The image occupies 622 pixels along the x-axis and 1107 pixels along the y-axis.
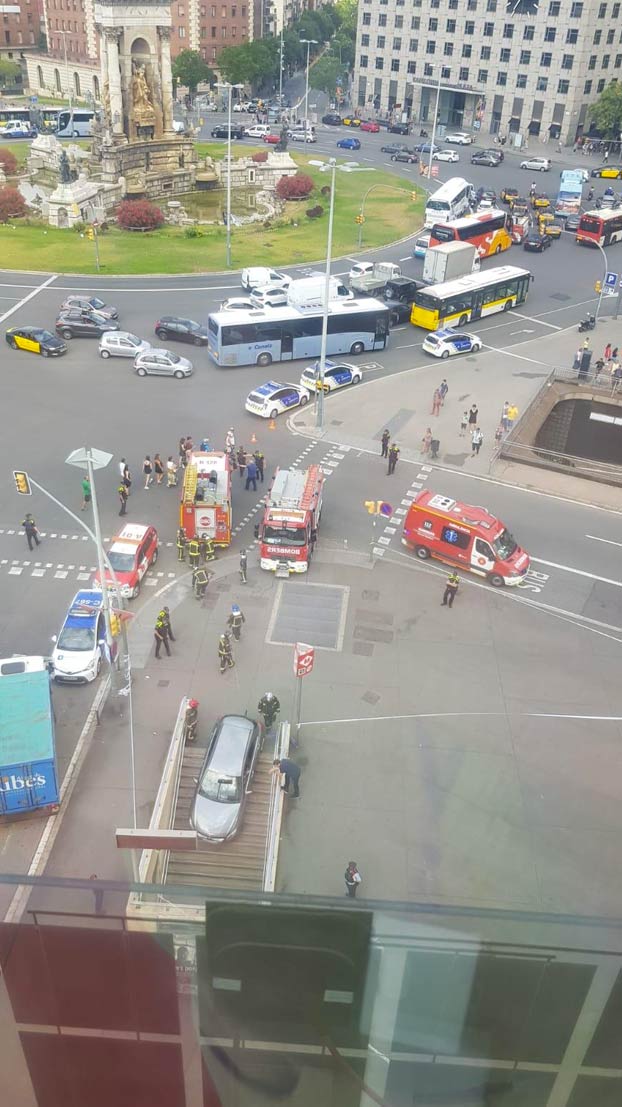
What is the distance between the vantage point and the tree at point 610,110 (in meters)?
94.8

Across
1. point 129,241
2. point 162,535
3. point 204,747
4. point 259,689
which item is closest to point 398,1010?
point 204,747

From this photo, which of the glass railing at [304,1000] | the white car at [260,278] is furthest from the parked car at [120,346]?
the glass railing at [304,1000]

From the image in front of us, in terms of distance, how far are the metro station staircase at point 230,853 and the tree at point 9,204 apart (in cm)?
5659

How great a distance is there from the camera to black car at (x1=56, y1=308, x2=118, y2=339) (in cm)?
4344

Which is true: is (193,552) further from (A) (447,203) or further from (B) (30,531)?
(A) (447,203)

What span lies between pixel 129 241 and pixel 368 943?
61299mm

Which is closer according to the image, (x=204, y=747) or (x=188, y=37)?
(x=204, y=747)

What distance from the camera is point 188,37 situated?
124188 mm


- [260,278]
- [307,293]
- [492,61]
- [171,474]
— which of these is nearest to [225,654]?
[171,474]

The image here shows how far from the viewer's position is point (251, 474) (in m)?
31.0

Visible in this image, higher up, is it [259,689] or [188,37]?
[188,37]

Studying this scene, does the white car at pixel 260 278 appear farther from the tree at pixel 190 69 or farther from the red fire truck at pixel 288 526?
the tree at pixel 190 69

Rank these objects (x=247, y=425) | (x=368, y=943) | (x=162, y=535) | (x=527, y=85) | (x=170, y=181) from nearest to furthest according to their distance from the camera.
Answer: (x=368, y=943)
(x=162, y=535)
(x=247, y=425)
(x=170, y=181)
(x=527, y=85)

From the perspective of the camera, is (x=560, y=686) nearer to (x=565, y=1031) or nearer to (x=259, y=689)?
(x=259, y=689)
